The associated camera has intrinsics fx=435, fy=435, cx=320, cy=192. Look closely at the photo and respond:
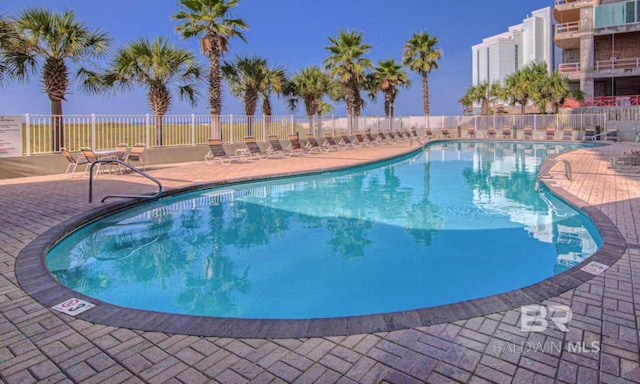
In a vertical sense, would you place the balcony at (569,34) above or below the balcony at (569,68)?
above

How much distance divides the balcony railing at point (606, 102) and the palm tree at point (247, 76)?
22.9 m

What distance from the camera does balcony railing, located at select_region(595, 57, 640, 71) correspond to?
31.2m

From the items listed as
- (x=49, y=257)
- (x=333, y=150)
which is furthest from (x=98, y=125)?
(x=333, y=150)

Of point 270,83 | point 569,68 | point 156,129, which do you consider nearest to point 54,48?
point 156,129

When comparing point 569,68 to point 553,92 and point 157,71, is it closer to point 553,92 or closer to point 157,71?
point 553,92

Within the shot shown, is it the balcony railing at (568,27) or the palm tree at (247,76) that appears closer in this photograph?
the palm tree at (247,76)

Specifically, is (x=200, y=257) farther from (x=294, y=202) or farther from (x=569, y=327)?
(x=569, y=327)

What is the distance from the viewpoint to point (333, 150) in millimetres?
19703

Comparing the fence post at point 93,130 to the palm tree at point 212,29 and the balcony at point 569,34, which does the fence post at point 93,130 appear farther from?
the balcony at point 569,34

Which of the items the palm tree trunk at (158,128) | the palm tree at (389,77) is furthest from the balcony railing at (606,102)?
the palm tree trunk at (158,128)

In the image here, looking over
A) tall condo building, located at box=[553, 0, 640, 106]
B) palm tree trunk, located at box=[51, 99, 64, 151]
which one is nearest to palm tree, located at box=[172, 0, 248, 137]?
palm tree trunk, located at box=[51, 99, 64, 151]

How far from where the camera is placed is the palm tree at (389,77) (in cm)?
3086

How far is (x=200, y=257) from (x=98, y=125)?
27.7 ft

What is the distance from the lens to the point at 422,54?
102 feet
